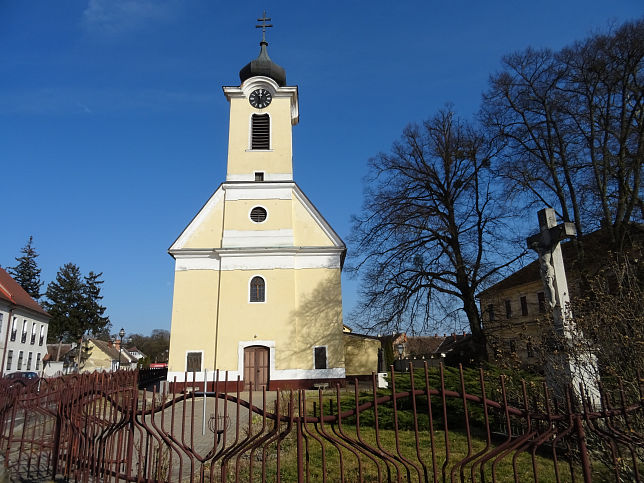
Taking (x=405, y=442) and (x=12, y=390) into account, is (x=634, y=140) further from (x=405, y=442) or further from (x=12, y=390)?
(x=12, y=390)

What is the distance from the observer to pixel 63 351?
190 ft

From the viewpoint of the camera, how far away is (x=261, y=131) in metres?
23.6

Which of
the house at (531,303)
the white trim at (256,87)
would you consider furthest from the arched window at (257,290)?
the white trim at (256,87)

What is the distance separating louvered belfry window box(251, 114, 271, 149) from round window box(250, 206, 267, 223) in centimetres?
361

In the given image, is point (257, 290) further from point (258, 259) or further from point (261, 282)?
point (258, 259)

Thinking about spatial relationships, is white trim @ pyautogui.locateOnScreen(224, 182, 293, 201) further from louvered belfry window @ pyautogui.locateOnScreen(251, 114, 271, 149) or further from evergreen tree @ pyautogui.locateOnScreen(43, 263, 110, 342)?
evergreen tree @ pyautogui.locateOnScreen(43, 263, 110, 342)

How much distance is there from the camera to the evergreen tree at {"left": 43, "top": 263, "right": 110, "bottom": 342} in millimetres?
53906

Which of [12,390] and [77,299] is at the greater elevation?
[77,299]

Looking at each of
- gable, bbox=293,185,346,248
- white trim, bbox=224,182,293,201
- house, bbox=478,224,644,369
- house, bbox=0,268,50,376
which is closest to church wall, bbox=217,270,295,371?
gable, bbox=293,185,346,248

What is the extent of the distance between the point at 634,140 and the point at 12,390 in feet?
61.3

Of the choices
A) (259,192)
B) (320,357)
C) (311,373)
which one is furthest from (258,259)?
(311,373)

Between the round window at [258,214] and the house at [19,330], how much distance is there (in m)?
23.2

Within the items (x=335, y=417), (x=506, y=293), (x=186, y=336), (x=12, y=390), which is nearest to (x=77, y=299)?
(x=186, y=336)

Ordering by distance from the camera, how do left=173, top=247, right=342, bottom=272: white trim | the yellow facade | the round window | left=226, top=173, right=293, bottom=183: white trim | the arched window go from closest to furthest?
the yellow facade
the arched window
left=173, top=247, right=342, bottom=272: white trim
the round window
left=226, top=173, right=293, bottom=183: white trim
